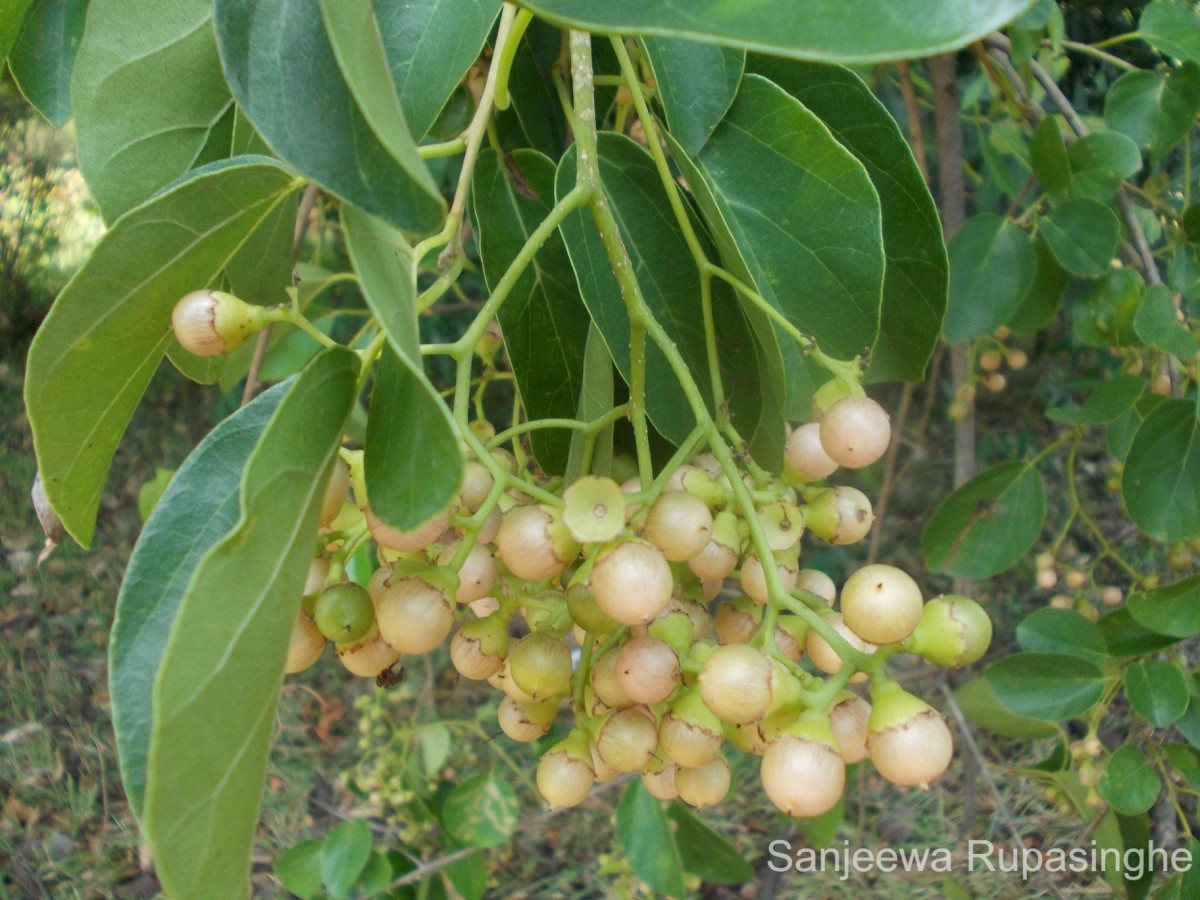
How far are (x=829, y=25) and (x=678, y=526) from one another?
0.89ft

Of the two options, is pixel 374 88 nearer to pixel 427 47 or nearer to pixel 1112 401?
pixel 427 47

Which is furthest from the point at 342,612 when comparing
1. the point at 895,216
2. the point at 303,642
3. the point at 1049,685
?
the point at 1049,685

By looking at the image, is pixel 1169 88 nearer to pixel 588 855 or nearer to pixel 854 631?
pixel 854 631

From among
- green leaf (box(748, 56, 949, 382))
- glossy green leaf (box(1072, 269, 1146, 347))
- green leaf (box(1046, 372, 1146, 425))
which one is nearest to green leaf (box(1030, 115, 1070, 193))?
glossy green leaf (box(1072, 269, 1146, 347))

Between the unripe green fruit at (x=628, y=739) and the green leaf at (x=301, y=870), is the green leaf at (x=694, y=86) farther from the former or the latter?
the green leaf at (x=301, y=870)

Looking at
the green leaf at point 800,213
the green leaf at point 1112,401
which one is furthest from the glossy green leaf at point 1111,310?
the green leaf at point 800,213

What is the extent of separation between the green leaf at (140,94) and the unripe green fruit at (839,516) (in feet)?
1.61

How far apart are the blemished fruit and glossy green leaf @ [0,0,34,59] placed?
64 centimetres

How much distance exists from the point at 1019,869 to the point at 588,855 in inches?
33.9

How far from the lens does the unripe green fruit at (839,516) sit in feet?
1.98

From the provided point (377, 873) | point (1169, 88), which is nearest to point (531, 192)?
point (1169, 88)

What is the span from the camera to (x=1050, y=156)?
3.47ft

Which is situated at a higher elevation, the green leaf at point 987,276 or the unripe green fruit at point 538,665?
the unripe green fruit at point 538,665

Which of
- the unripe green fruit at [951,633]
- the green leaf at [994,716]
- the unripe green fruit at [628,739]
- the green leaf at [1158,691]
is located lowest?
the green leaf at [994,716]
